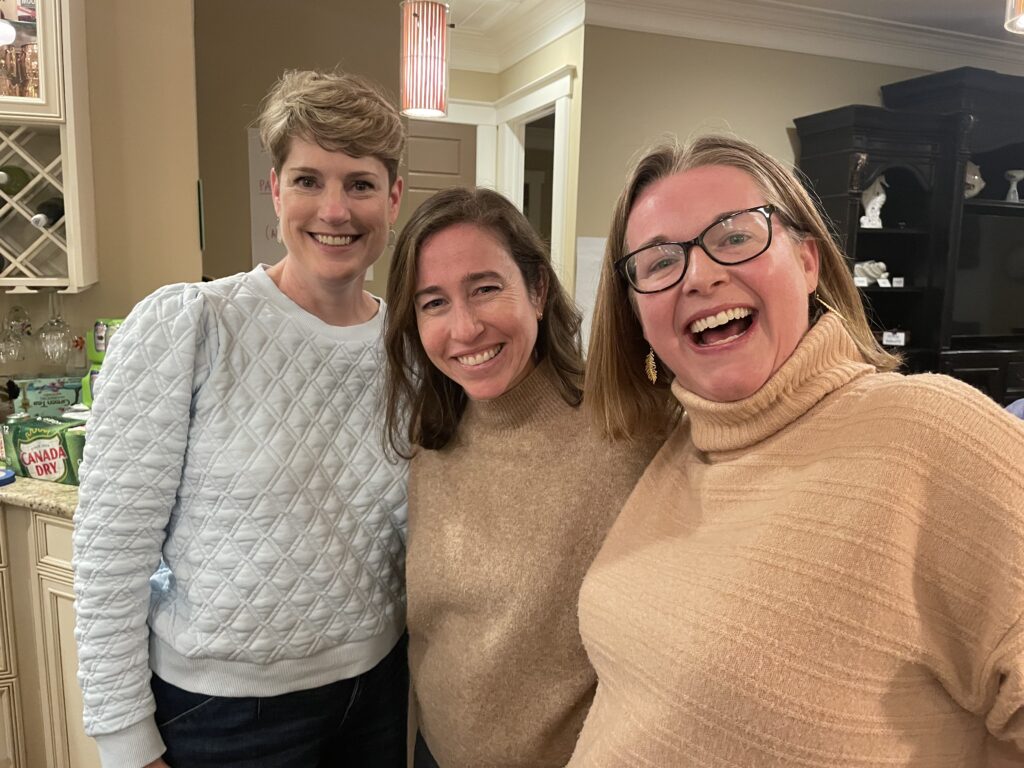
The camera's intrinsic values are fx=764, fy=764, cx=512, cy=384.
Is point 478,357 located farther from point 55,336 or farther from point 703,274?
point 55,336

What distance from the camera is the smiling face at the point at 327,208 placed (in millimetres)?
1238

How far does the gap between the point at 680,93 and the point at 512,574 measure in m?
3.81

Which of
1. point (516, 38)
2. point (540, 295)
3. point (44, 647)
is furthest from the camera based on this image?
point (516, 38)

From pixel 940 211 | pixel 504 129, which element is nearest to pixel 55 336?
pixel 504 129

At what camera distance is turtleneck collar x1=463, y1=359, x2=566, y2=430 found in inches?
49.1

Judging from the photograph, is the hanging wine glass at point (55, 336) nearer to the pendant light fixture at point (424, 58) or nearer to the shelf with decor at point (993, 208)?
the pendant light fixture at point (424, 58)

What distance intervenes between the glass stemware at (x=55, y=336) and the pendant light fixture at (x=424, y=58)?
1.41m

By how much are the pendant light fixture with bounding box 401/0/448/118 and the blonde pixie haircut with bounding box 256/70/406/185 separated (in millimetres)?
Result: 1678

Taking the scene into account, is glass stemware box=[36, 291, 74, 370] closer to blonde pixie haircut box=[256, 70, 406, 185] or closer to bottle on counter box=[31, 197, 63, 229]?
bottle on counter box=[31, 197, 63, 229]

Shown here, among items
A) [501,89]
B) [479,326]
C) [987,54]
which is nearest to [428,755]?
[479,326]

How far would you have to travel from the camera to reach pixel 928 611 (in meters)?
0.75

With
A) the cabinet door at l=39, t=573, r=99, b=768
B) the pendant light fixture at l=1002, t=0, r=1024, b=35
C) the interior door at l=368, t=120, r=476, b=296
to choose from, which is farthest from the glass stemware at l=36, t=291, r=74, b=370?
the pendant light fixture at l=1002, t=0, r=1024, b=35

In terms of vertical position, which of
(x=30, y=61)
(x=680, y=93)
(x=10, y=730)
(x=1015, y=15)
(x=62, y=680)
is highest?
(x=680, y=93)

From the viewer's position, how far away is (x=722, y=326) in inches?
37.3
